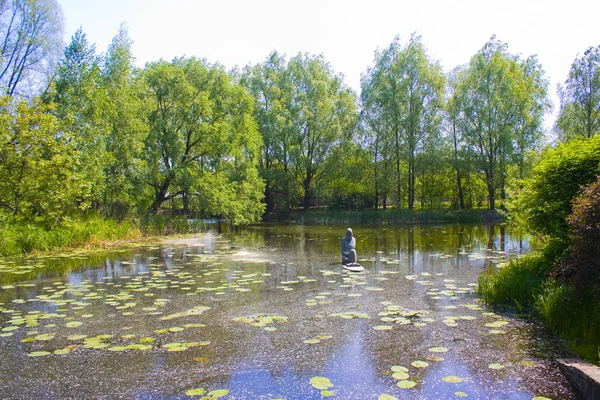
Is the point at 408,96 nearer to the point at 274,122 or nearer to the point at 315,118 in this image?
the point at 315,118

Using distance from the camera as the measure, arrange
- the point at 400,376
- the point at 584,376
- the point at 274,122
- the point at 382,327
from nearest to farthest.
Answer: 1. the point at 584,376
2. the point at 400,376
3. the point at 382,327
4. the point at 274,122

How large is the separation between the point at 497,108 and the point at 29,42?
3684 centimetres

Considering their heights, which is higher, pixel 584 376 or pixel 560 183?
pixel 560 183

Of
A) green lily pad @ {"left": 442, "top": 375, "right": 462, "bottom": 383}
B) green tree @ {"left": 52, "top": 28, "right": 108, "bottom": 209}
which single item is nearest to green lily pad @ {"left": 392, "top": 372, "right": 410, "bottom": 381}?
green lily pad @ {"left": 442, "top": 375, "right": 462, "bottom": 383}

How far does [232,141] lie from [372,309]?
22.6m

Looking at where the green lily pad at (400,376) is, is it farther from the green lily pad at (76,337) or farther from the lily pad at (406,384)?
the green lily pad at (76,337)

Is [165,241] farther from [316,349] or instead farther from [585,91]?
[585,91]

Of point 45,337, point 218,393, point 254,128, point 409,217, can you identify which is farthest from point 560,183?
point 409,217

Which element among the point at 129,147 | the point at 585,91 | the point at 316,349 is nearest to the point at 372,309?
the point at 316,349

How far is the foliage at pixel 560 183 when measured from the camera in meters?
7.23

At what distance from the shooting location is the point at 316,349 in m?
5.46

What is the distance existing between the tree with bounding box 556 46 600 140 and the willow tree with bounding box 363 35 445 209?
37.6 feet

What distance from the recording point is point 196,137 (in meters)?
26.9

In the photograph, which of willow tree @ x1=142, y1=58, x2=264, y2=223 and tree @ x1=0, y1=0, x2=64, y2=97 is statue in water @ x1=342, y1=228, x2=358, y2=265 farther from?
tree @ x1=0, y1=0, x2=64, y2=97
